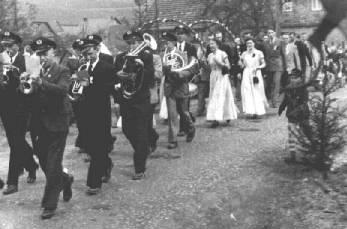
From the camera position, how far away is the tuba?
768 centimetres

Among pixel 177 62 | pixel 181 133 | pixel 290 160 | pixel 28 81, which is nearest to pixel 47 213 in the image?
pixel 28 81

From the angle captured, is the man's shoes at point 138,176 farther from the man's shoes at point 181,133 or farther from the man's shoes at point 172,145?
the man's shoes at point 181,133

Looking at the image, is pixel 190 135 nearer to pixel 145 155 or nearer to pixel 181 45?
pixel 181 45

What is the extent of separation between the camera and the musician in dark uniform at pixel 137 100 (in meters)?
7.73

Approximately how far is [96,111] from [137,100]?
2.78 feet

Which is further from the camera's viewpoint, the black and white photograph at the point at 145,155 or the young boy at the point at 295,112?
the young boy at the point at 295,112

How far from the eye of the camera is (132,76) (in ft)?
25.2

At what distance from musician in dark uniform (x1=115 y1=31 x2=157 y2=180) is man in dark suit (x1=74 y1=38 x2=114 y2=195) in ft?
1.88

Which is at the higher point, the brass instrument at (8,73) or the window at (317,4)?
the window at (317,4)

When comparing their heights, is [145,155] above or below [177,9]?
below

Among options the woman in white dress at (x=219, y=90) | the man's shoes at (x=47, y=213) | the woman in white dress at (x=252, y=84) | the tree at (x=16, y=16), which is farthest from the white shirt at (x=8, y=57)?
the tree at (x=16, y=16)

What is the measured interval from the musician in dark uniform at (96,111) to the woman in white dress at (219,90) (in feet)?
17.5

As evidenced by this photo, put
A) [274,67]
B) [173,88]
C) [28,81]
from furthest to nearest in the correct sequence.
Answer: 1. [274,67]
2. [173,88]
3. [28,81]

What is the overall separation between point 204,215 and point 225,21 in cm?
2662
